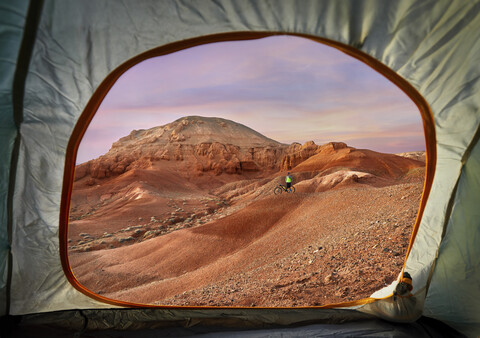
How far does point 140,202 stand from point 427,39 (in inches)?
932

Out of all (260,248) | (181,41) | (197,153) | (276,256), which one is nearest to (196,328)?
(181,41)

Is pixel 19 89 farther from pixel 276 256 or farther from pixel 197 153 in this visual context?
pixel 197 153

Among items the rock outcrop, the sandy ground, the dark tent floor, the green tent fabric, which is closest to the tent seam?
the green tent fabric

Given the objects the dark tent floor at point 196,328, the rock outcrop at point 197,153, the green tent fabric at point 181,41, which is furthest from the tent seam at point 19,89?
the rock outcrop at point 197,153

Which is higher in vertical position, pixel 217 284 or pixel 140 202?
pixel 140 202

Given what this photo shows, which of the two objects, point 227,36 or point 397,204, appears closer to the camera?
point 227,36

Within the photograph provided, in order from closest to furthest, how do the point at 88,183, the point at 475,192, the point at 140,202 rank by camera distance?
the point at 475,192, the point at 140,202, the point at 88,183

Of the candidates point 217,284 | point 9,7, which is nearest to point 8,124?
point 9,7

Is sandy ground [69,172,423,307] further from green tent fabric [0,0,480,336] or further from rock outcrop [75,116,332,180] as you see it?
rock outcrop [75,116,332,180]

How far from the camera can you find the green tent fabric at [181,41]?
2.02m

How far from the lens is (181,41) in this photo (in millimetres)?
2127

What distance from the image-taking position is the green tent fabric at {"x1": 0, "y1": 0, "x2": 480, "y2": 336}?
79.7 inches

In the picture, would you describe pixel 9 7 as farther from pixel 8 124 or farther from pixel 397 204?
pixel 397 204

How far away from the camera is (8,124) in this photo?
7.15 feet
